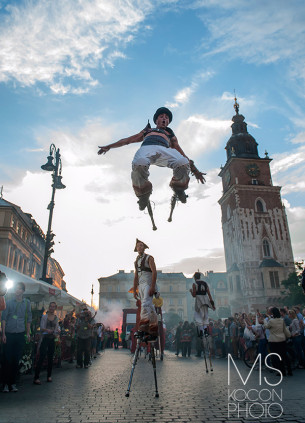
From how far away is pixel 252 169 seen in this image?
55.1 meters

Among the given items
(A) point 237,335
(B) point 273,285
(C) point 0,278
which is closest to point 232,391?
(C) point 0,278

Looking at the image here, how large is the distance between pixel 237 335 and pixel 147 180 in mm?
12341

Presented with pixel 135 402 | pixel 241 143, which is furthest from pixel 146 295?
pixel 241 143

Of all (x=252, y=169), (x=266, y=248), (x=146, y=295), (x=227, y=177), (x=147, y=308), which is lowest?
(x=147, y=308)

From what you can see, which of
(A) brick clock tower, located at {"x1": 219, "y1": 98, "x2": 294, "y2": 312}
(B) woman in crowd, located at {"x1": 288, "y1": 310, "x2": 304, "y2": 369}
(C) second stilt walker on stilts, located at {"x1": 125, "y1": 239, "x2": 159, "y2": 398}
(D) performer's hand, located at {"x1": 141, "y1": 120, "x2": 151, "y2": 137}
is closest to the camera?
(C) second stilt walker on stilts, located at {"x1": 125, "y1": 239, "x2": 159, "y2": 398}

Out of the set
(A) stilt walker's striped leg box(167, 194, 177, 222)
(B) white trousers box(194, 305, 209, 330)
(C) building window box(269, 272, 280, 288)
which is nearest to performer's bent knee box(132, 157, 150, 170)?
(A) stilt walker's striped leg box(167, 194, 177, 222)

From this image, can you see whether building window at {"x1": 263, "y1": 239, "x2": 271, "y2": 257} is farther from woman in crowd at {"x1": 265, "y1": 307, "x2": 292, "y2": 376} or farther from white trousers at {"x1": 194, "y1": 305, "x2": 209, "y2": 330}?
woman in crowd at {"x1": 265, "y1": 307, "x2": 292, "y2": 376}

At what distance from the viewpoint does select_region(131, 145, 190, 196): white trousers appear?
16.2ft

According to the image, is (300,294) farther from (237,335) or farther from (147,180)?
(147,180)

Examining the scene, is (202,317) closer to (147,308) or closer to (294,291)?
(147,308)

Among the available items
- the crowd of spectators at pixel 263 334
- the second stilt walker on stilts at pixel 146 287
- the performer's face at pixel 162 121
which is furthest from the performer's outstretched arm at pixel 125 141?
the crowd of spectators at pixel 263 334

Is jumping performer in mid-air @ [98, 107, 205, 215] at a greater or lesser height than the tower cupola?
lesser

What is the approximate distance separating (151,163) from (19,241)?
41687mm

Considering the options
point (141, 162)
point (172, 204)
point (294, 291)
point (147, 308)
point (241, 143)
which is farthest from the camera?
point (241, 143)
